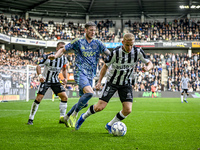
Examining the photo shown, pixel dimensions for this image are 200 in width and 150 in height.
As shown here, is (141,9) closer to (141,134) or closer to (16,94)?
(16,94)

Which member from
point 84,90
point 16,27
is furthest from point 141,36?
point 84,90

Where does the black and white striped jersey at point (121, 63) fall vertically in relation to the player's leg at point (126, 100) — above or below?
above

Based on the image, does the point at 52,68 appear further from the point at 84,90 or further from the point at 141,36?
the point at 141,36

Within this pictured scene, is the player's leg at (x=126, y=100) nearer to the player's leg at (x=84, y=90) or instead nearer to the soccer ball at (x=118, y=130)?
the soccer ball at (x=118, y=130)

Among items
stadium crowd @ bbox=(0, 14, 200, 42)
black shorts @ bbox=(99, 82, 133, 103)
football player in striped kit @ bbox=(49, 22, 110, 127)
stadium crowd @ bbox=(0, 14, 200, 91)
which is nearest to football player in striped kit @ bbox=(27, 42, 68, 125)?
football player in striped kit @ bbox=(49, 22, 110, 127)

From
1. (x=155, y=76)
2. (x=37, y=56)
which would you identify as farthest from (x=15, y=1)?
(x=155, y=76)

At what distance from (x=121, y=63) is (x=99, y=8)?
42.3 metres

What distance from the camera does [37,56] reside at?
40.0m

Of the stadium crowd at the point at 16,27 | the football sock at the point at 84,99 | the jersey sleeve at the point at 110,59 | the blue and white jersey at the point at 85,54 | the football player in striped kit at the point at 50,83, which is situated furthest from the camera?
the stadium crowd at the point at 16,27

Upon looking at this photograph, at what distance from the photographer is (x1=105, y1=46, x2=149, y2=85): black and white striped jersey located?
580 cm

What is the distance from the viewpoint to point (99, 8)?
153 feet

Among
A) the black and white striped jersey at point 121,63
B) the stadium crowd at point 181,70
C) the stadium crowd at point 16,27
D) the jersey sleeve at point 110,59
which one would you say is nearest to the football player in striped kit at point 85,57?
the black and white striped jersey at point 121,63

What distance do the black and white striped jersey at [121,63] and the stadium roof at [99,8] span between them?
39351mm

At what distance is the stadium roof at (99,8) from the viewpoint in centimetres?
4338
